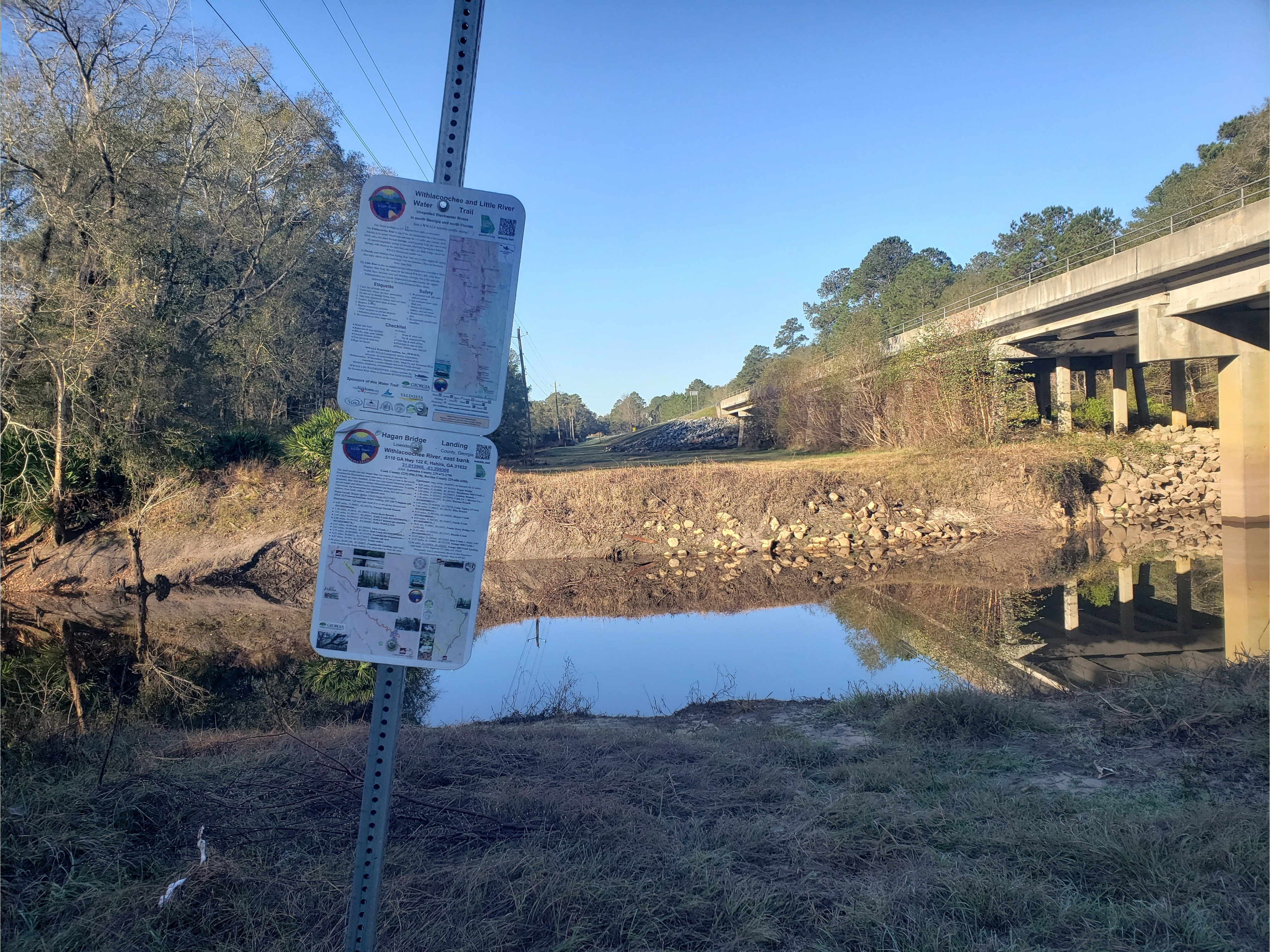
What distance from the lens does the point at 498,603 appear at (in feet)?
51.3

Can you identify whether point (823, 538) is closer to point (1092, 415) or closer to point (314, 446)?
point (314, 446)

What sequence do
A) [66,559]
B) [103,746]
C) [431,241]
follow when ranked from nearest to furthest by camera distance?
[431,241] → [103,746] → [66,559]

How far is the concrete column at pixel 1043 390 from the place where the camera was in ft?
122

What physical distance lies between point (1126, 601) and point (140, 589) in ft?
64.8

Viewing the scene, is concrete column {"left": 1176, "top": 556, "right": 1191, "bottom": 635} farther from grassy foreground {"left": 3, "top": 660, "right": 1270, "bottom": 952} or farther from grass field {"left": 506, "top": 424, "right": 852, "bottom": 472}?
grass field {"left": 506, "top": 424, "right": 852, "bottom": 472}

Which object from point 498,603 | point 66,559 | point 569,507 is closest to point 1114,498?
point 569,507

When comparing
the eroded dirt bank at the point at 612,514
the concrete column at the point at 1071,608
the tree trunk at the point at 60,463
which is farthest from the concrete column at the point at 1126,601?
the tree trunk at the point at 60,463

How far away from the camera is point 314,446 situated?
67.6 ft

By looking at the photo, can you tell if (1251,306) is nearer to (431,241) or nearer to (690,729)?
(690,729)

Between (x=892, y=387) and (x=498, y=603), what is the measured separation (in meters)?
20.3

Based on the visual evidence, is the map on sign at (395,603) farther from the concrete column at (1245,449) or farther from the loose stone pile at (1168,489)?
the loose stone pile at (1168,489)

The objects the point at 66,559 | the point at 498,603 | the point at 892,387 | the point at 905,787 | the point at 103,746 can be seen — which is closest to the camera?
the point at 905,787

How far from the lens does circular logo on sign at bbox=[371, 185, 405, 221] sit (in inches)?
84.4

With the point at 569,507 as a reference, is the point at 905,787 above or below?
below
